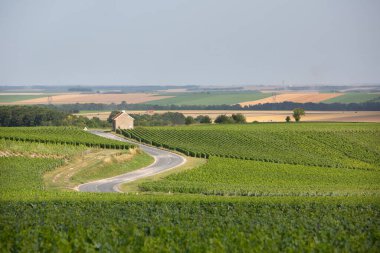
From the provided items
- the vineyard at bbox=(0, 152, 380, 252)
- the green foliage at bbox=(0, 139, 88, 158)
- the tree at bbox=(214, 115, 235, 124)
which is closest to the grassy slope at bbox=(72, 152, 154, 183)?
the green foliage at bbox=(0, 139, 88, 158)

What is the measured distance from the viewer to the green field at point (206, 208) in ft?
85.5

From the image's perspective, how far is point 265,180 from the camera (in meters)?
58.2

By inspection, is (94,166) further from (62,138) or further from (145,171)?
(62,138)

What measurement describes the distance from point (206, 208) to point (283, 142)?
4953 cm

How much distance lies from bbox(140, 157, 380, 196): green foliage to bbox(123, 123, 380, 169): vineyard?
232 inches

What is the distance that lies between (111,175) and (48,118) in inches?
2230

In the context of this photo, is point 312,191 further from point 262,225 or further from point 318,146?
point 318,146

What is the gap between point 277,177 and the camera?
197 feet

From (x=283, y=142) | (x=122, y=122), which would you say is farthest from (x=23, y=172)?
(x=122, y=122)

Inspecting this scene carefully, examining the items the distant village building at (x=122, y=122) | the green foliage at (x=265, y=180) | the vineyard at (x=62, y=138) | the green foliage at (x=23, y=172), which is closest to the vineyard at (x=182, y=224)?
the green foliage at (x=23, y=172)

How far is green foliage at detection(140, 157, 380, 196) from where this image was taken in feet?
161

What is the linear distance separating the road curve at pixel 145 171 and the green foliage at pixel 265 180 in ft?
9.46

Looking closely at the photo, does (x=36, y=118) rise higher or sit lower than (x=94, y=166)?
higher

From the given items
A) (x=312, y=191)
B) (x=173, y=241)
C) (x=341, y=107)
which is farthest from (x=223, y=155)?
(x=341, y=107)
